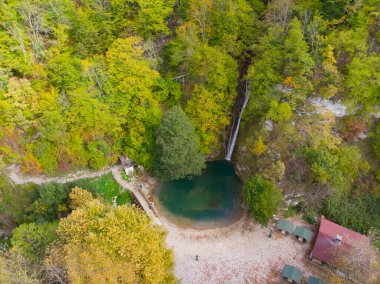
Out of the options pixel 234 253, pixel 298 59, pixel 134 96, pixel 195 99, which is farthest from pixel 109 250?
pixel 298 59

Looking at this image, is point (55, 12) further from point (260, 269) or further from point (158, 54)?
point (260, 269)

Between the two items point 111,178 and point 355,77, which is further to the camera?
point 111,178

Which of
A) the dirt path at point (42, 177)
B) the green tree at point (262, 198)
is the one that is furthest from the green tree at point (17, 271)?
the green tree at point (262, 198)

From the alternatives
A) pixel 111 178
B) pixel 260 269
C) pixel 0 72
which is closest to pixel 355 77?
pixel 260 269

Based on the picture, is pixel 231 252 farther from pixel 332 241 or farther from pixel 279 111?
pixel 279 111

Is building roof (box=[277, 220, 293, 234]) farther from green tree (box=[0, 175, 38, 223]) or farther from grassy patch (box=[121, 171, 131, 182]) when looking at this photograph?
green tree (box=[0, 175, 38, 223])

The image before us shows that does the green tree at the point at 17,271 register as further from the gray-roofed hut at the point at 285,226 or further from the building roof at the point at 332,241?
the building roof at the point at 332,241
